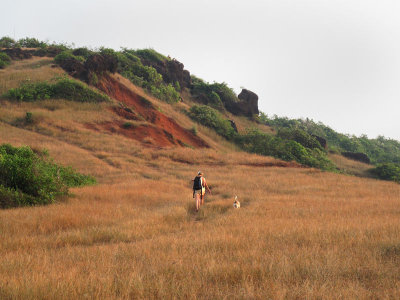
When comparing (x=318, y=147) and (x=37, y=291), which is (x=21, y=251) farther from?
(x=318, y=147)

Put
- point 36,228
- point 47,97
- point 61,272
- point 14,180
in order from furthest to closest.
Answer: point 47,97, point 14,180, point 36,228, point 61,272

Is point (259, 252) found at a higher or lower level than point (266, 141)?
lower

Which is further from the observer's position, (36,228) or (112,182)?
(112,182)

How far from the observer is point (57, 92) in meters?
32.6

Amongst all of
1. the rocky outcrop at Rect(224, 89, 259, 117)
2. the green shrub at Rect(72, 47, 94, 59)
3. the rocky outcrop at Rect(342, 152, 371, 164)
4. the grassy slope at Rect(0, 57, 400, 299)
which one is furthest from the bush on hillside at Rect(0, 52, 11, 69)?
the rocky outcrop at Rect(342, 152, 371, 164)

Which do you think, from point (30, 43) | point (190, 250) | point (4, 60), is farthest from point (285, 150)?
point (30, 43)

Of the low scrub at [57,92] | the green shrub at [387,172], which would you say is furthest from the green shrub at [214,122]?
the green shrub at [387,172]

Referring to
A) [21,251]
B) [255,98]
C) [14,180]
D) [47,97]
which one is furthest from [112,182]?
[255,98]

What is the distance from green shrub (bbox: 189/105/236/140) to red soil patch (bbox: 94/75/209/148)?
7.81 metres

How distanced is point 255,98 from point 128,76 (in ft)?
100

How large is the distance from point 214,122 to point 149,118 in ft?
42.9

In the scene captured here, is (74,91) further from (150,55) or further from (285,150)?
(150,55)

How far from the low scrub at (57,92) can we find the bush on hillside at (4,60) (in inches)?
493

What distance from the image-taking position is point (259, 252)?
4543 millimetres
